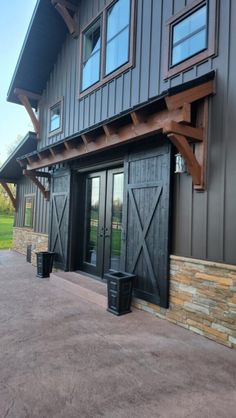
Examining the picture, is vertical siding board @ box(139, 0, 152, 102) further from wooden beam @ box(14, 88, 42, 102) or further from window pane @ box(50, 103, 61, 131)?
wooden beam @ box(14, 88, 42, 102)

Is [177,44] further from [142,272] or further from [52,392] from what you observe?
[52,392]

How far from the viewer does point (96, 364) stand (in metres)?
2.82

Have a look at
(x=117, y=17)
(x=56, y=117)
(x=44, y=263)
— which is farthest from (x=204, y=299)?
(x=56, y=117)

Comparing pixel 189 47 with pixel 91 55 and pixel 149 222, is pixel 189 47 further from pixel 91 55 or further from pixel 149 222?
pixel 91 55

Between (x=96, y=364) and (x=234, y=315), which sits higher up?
(x=234, y=315)

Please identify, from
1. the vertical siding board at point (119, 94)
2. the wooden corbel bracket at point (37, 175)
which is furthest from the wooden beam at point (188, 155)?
the wooden corbel bracket at point (37, 175)

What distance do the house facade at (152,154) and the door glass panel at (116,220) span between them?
0.8 inches

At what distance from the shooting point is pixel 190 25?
409cm

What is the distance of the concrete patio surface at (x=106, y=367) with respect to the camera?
2186 mm

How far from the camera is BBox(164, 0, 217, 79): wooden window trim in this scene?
3682mm

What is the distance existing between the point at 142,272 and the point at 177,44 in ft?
11.4

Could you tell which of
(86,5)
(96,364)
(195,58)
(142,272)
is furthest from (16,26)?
(96,364)

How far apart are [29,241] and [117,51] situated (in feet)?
21.3

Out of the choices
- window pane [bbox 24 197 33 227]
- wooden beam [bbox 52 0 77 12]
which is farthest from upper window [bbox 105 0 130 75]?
window pane [bbox 24 197 33 227]
